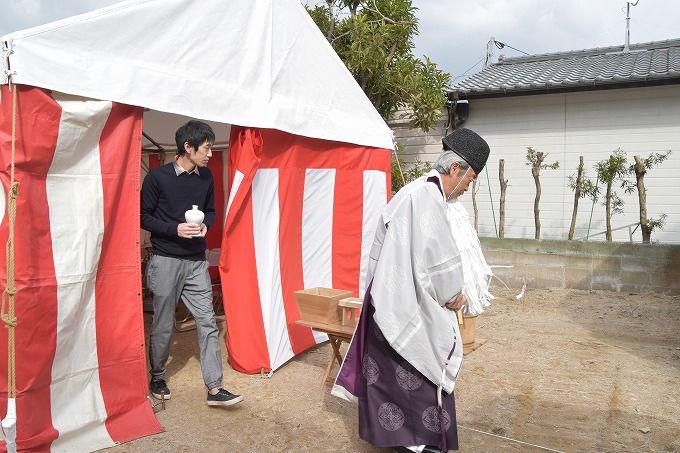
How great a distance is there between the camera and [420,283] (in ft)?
8.30

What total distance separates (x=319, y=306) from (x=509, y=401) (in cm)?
137

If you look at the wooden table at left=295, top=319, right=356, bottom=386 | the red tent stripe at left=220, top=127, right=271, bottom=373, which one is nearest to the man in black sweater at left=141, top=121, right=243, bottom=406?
the red tent stripe at left=220, top=127, right=271, bottom=373

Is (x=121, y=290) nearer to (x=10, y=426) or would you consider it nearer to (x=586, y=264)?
(x=10, y=426)

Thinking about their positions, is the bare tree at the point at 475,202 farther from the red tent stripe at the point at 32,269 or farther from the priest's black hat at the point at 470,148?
the red tent stripe at the point at 32,269

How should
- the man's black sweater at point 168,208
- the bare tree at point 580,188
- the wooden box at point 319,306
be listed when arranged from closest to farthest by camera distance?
the man's black sweater at point 168,208
the wooden box at point 319,306
the bare tree at point 580,188

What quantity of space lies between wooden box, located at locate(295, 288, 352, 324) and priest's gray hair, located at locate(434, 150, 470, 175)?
1.43m

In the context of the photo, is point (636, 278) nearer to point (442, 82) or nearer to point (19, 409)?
point (442, 82)

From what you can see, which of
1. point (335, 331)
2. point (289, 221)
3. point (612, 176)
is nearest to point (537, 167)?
point (612, 176)

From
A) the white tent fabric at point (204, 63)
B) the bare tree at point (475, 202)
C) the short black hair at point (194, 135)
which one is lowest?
the bare tree at point (475, 202)

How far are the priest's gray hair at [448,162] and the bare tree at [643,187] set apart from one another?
5469mm

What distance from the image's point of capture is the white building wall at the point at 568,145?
795cm

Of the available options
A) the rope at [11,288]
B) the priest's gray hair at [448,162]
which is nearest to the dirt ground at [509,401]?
the rope at [11,288]

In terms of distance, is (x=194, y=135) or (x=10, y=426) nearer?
(x=10, y=426)

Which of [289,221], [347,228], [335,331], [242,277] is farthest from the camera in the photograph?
→ [347,228]
